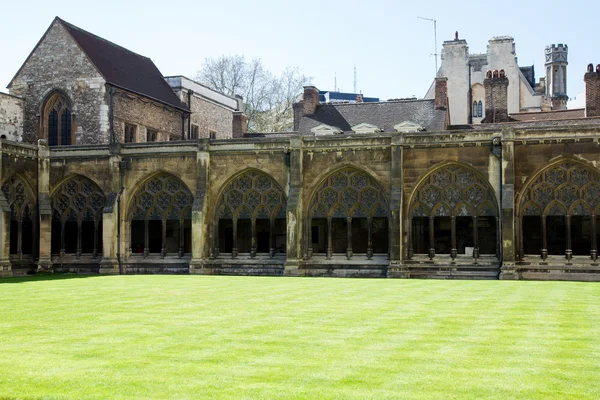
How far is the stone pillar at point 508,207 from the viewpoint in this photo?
2520cm

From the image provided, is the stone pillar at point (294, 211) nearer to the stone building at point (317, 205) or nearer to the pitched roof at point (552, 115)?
the stone building at point (317, 205)

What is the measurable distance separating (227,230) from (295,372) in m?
22.6

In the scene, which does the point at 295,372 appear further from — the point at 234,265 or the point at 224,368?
the point at 234,265

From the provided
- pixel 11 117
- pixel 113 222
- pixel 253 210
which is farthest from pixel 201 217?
pixel 11 117

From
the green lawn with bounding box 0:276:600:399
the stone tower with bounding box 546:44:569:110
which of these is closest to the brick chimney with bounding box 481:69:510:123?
the green lawn with bounding box 0:276:600:399

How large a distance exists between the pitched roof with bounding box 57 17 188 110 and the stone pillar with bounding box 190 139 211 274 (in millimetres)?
8700

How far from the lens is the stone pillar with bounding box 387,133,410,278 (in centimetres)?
2648

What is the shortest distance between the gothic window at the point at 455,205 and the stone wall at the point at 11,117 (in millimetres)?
19473

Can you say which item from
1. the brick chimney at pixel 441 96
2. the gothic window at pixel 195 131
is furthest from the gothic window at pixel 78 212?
the brick chimney at pixel 441 96

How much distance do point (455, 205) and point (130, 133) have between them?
57.3 feet

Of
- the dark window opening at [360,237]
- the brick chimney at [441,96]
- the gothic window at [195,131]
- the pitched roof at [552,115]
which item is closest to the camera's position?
the dark window opening at [360,237]

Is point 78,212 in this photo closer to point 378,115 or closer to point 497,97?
point 378,115

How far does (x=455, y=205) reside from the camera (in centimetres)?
2659

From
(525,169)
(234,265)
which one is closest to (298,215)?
(234,265)
